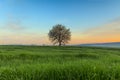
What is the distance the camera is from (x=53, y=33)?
8100cm

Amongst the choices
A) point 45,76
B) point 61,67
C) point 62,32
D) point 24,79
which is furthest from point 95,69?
point 62,32

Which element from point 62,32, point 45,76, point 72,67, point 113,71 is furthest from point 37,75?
point 62,32

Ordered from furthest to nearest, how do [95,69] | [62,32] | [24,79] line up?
[62,32], [95,69], [24,79]

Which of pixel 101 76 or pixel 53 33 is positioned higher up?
pixel 53 33

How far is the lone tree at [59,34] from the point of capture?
264 feet

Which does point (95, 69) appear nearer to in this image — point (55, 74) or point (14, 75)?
point (55, 74)

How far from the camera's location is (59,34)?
80375 millimetres

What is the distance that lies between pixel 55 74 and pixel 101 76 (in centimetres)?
143

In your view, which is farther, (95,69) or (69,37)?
(69,37)

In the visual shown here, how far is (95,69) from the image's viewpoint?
8.02m

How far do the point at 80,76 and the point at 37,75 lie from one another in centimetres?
132

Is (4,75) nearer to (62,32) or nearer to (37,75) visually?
(37,75)

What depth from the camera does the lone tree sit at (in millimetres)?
80438

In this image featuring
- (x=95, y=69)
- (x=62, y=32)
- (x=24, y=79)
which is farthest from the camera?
(x=62, y=32)
